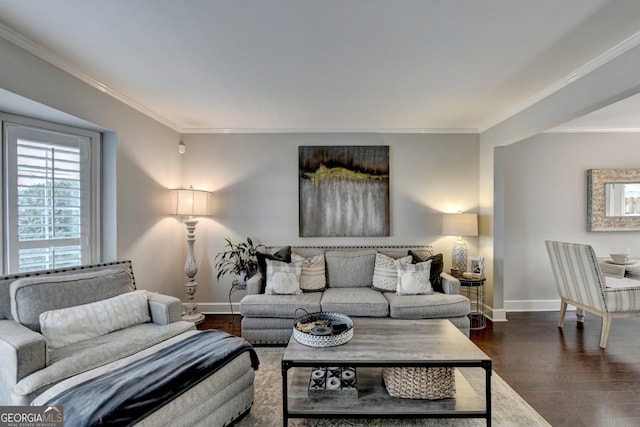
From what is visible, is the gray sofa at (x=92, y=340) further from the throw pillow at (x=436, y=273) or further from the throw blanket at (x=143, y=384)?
the throw pillow at (x=436, y=273)

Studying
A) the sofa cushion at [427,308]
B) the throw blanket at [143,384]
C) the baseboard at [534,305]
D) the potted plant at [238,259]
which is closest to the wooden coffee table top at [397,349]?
the throw blanket at [143,384]

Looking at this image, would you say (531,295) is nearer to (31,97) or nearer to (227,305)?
(227,305)

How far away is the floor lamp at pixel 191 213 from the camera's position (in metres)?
3.51

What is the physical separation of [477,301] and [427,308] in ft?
3.39

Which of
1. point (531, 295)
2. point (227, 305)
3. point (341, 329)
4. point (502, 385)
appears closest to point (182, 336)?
point (341, 329)

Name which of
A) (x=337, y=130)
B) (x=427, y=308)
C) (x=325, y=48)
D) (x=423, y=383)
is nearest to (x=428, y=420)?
(x=423, y=383)

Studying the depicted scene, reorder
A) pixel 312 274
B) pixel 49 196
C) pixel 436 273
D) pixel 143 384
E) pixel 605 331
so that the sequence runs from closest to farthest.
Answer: pixel 143 384
pixel 49 196
pixel 605 331
pixel 436 273
pixel 312 274

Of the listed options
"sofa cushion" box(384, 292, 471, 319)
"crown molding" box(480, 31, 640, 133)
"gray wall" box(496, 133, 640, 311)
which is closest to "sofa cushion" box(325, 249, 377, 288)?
"sofa cushion" box(384, 292, 471, 319)

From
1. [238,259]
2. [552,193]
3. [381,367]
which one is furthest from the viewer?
[552,193]

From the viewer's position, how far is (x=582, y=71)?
2.37 m

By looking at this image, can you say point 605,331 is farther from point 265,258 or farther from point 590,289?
point 265,258

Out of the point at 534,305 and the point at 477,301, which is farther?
the point at 534,305

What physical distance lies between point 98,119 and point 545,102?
13.8 feet

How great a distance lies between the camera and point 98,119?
8.71 ft
